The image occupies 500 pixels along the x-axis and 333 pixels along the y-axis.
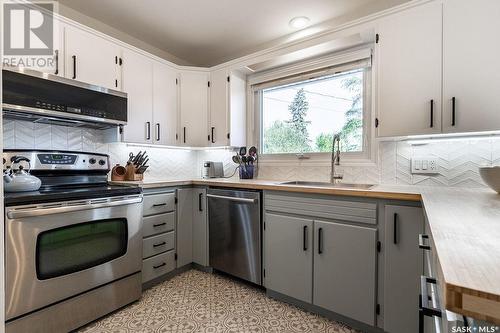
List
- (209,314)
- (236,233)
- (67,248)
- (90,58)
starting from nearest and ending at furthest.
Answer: (67,248) < (209,314) < (90,58) < (236,233)

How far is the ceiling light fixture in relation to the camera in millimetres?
2340

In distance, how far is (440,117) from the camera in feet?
5.26

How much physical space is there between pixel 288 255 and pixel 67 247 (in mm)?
1496

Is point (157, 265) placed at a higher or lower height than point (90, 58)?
lower

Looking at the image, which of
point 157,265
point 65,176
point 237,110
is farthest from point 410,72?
point 65,176

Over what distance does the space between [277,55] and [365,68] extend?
2.62ft

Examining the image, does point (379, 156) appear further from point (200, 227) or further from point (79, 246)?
point (79, 246)

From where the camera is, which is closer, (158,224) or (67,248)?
(67,248)

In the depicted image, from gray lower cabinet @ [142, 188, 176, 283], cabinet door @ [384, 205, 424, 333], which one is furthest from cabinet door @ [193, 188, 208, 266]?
cabinet door @ [384, 205, 424, 333]

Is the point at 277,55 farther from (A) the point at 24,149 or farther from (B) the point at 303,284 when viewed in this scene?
(A) the point at 24,149

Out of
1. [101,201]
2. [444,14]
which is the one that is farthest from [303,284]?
[444,14]

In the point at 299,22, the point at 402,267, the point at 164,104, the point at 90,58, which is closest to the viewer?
the point at 402,267

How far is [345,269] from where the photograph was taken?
5.43ft

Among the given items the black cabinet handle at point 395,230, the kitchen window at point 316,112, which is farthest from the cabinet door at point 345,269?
the kitchen window at point 316,112
